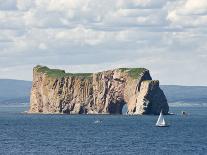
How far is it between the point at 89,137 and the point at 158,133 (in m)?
21.7

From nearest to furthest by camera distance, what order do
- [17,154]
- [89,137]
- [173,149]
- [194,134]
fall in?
1. [17,154]
2. [173,149]
3. [89,137]
4. [194,134]

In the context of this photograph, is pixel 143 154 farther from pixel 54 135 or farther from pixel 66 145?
pixel 54 135

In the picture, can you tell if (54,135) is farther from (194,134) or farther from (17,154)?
(17,154)

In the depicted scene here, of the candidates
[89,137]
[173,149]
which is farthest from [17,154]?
[89,137]

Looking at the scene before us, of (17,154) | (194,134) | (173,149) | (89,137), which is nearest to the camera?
(17,154)

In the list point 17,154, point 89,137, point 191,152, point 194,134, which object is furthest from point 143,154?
point 194,134

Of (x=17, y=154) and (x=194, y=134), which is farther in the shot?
(x=194, y=134)

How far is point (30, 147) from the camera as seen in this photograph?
14825 cm

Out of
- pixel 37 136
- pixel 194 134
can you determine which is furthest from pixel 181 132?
pixel 37 136

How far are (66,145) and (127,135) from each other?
32057mm

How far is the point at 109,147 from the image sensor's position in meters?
148

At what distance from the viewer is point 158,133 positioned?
191625 mm

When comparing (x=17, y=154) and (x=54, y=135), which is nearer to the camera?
(x=17, y=154)

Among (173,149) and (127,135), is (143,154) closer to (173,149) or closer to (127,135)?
(173,149)
